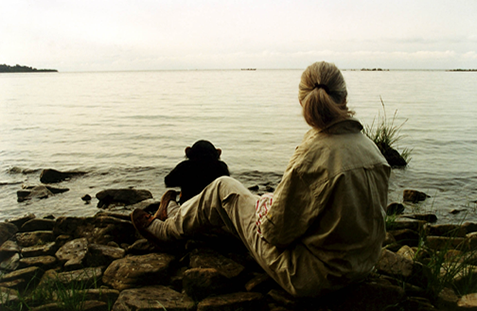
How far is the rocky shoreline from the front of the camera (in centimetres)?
304

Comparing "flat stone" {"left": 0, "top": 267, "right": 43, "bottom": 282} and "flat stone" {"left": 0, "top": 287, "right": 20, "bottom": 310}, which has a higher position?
"flat stone" {"left": 0, "top": 287, "right": 20, "bottom": 310}

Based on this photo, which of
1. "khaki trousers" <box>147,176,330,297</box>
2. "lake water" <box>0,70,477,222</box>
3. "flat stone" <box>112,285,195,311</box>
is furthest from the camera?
"lake water" <box>0,70,477,222</box>

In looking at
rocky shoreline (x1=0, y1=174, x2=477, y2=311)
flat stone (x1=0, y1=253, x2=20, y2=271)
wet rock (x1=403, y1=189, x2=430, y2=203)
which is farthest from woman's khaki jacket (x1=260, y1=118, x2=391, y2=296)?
wet rock (x1=403, y1=189, x2=430, y2=203)

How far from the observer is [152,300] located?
122 inches

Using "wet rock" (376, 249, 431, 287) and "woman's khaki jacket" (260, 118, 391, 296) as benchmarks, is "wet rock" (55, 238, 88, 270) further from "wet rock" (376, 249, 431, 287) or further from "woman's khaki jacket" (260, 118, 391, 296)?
"wet rock" (376, 249, 431, 287)

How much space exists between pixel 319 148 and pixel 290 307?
135 cm

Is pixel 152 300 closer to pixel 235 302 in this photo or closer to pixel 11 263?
pixel 235 302

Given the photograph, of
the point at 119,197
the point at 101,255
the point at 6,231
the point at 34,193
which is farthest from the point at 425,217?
the point at 34,193

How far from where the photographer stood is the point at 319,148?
2.54 meters

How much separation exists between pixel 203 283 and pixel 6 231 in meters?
3.15

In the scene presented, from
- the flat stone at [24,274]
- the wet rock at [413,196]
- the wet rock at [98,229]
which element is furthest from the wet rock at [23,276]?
the wet rock at [413,196]

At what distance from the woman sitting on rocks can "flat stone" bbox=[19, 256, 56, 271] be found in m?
2.53

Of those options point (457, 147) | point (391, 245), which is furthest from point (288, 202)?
point (457, 147)

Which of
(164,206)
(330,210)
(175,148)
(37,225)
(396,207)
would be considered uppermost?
(330,210)
